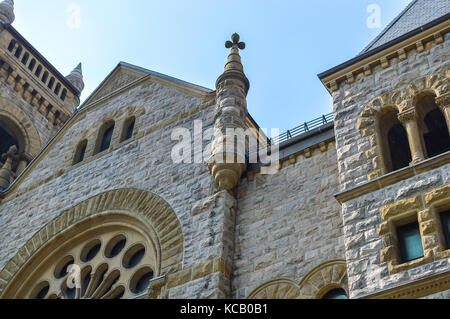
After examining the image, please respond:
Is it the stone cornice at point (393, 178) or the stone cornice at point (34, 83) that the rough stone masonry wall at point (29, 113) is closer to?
the stone cornice at point (34, 83)

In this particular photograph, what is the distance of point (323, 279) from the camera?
11.9 meters

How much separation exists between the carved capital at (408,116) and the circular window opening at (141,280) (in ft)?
19.6

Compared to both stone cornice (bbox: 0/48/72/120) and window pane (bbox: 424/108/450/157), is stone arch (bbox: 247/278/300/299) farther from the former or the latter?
stone cornice (bbox: 0/48/72/120)

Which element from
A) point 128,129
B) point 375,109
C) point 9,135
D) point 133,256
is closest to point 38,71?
point 9,135

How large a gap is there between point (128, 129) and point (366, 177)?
334 inches

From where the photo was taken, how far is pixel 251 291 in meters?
12.5

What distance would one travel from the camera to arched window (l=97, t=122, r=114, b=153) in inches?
734

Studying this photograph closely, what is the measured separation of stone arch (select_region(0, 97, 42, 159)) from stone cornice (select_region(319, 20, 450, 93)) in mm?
17984

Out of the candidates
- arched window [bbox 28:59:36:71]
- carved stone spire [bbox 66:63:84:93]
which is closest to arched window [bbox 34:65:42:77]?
arched window [bbox 28:59:36:71]

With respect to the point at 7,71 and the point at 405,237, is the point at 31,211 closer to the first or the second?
the point at 405,237

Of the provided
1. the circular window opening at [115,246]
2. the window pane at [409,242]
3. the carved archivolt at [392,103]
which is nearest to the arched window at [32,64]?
the circular window opening at [115,246]

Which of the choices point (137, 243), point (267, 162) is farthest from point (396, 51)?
point (137, 243)

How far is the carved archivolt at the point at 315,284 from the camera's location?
11.8 m

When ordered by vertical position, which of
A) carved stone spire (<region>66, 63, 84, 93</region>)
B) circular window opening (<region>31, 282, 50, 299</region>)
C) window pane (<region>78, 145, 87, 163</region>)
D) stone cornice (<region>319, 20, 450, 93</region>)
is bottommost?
circular window opening (<region>31, 282, 50, 299</region>)
